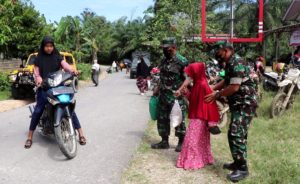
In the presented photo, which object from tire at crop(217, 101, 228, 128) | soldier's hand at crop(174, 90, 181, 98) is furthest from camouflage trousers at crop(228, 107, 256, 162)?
tire at crop(217, 101, 228, 128)

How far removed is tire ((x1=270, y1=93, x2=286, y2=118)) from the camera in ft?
29.6

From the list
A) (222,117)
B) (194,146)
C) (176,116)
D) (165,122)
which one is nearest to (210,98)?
(194,146)

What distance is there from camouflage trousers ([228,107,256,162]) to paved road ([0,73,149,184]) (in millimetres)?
1469

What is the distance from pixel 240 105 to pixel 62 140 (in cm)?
248

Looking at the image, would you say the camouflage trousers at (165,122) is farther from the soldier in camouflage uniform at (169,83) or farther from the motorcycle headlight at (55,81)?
the motorcycle headlight at (55,81)

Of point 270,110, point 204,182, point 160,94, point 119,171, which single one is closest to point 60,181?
point 119,171

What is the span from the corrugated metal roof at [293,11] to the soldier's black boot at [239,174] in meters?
12.3

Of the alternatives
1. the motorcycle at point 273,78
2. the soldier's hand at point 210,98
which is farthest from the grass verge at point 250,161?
the motorcycle at point 273,78

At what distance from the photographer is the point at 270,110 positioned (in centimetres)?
914

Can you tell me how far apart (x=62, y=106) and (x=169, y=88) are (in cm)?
162

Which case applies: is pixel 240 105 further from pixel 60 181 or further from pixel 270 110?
pixel 270 110

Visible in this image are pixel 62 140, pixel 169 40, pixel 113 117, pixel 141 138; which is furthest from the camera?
pixel 113 117

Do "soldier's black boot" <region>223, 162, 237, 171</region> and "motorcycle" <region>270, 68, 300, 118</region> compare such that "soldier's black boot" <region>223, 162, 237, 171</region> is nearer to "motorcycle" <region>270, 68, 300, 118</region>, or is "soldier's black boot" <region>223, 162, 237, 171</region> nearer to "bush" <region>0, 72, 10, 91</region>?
"motorcycle" <region>270, 68, 300, 118</region>

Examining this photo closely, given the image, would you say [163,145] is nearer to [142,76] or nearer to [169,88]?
[169,88]
